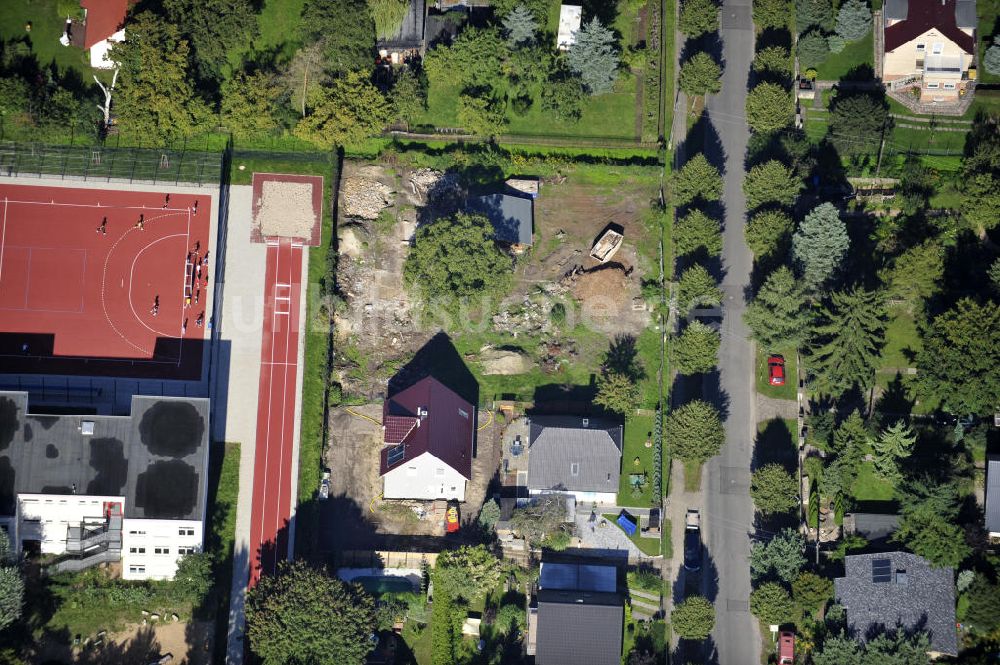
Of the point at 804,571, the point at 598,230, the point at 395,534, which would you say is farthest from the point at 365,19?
the point at 804,571

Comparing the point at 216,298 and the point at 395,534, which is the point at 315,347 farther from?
the point at 395,534

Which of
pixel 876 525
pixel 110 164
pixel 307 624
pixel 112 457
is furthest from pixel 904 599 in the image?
pixel 110 164

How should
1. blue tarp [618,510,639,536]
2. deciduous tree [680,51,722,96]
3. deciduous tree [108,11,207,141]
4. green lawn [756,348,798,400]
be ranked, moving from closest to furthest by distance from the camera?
blue tarp [618,510,639,536] < deciduous tree [108,11,207,141] < green lawn [756,348,798,400] < deciduous tree [680,51,722,96]

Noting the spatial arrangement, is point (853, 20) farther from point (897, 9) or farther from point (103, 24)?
point (103, 24)

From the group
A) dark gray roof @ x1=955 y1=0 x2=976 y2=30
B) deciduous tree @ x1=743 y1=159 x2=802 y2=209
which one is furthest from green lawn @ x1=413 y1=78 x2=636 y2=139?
dark gray roof @ x1=955 y1=0 x2=976 y2=30

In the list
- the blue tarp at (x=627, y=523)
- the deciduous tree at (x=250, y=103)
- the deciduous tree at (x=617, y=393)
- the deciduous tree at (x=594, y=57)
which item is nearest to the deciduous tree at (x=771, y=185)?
the deciduous tree at (x=594, y=57)

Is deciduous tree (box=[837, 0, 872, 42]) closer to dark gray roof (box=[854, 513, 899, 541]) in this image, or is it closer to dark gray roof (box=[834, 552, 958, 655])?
dark gray roof (box=[854, 513, 899, 541])
